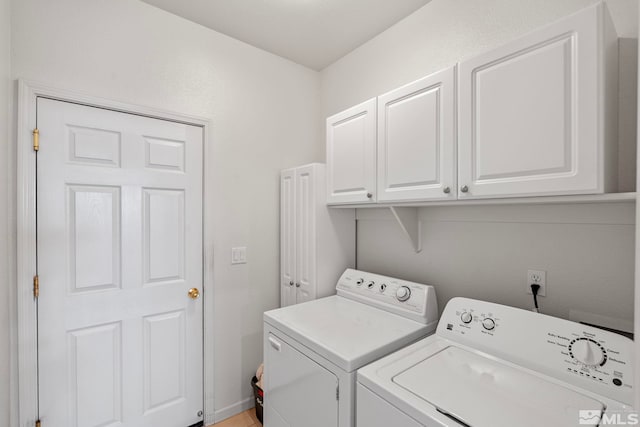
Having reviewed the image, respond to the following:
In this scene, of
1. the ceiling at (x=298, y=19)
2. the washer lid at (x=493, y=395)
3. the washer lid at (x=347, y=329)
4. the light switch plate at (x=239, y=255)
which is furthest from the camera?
the light switch plate at (x=239, y=255)

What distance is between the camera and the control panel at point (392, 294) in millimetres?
1542

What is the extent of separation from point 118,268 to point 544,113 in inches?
84.5

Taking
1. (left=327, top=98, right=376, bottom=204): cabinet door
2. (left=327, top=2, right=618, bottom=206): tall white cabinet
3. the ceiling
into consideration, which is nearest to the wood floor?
(left=327, top=98, right=376, bottom=204): cabinet door

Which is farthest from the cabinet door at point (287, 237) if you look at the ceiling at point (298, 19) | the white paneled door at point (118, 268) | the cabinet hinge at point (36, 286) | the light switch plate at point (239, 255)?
the cabinet hinge at point (36, 286)

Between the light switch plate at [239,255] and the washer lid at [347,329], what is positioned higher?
the light switch plate at [239,255]

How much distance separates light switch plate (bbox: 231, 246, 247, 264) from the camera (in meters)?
2.11

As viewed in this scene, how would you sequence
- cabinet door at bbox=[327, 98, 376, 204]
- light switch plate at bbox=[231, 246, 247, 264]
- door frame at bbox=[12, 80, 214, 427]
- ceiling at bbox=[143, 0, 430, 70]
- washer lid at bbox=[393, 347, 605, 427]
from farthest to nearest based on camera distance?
light switch plate at bbox=[231, 246, 247, 264], ceiling at bbox=[143, 0, 430, 70], cabinet door at bbox=[327, 98, 376, 204], door frame at bbox=[12, 80, 214, 427], washer lid at bbox=[393, 347, 605, 427]

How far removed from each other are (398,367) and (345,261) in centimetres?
104

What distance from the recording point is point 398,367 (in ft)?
3.74

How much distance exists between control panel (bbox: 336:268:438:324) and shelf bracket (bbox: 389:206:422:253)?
25 cm

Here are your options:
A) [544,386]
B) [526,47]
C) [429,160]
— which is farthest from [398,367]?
[526,47]

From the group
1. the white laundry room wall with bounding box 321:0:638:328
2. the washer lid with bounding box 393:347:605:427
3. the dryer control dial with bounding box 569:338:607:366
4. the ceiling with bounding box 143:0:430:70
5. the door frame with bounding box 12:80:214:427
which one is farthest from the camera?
the ceiling with bounding box 143:0:430:70

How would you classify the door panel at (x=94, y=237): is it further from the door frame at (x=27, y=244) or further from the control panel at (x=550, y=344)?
the control panel at (x=550, y=344)

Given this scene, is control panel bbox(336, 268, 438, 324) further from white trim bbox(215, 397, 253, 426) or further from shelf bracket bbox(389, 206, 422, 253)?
white trim bbox(215, 397, 253, 426)
